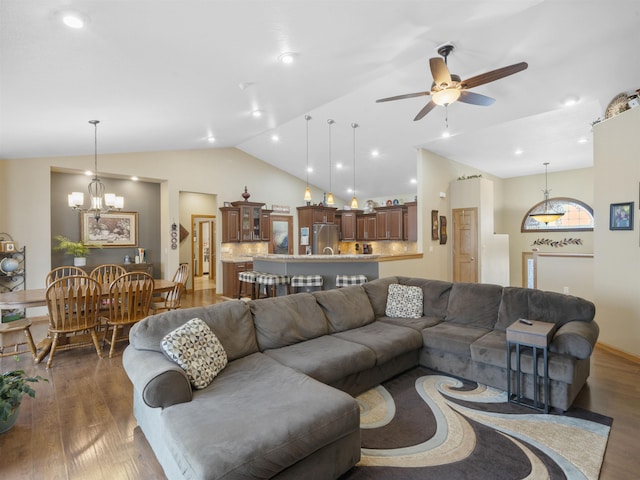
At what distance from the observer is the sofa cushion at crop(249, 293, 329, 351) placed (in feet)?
9.36

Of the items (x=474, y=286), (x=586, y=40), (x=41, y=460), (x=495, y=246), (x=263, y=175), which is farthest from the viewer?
(x=263, y=175)

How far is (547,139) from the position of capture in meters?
6.24

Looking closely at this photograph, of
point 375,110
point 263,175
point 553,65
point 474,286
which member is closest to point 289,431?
point 474,286

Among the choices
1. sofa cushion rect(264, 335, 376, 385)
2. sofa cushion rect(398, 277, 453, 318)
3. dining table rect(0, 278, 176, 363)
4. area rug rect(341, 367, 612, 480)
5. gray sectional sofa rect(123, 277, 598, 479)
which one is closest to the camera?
gray sectional sofa rect(123, 277, 598, 479)

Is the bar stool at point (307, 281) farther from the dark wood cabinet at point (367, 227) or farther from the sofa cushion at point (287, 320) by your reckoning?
the dark wood cabinet at point (367, 227)

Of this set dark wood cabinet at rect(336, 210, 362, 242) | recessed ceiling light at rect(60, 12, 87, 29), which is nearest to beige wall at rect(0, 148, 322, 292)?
dark wood cabinet at rect(336, 210, 362, 242)

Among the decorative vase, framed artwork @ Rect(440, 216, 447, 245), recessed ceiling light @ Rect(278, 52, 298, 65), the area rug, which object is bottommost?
the area rug

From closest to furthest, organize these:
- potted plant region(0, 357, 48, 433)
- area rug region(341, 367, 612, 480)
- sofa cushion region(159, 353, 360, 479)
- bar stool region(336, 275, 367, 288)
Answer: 1. sofa cushion region(159, 353, 360, 479)
2. area rug region(341, 367, 612, 480)
3. potted plant region(0, 357, 48, 433)
4. bar stool region(336, 275, 367, 288)

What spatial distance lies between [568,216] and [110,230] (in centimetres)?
1084

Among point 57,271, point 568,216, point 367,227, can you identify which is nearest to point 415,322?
point 57,271

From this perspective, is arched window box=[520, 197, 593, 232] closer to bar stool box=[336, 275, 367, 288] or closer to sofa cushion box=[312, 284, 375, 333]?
bar stool box=[336, 275, 367, 288]

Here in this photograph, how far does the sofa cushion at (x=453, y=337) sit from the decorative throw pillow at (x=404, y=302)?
403 millimetres

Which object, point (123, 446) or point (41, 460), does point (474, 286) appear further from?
point (41, 460)

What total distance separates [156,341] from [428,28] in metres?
3.59
